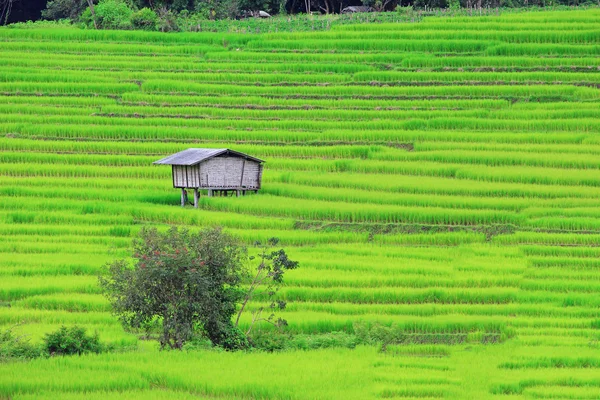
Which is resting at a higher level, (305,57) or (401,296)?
(305,57)

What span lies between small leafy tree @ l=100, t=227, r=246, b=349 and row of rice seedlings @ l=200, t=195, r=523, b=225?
32.5 ft

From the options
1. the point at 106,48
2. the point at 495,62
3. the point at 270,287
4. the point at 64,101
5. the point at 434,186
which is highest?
the point at 106,48

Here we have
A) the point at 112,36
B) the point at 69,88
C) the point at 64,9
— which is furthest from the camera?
the point at 64,9

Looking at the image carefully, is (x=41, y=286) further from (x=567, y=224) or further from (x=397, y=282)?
(x=567, y=224)

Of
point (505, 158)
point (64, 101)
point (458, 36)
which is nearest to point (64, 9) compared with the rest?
point (64, 101)

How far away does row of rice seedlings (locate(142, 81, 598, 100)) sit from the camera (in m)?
38.9

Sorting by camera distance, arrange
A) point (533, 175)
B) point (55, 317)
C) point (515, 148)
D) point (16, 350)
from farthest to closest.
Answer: point (515, 148), point (533, 175), point (55, 317), point (16, 350)

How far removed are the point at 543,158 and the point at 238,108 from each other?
10532 mm

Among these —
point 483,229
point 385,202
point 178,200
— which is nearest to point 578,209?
point 483,229

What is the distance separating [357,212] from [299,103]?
11.4m

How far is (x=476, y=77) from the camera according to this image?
4106cm

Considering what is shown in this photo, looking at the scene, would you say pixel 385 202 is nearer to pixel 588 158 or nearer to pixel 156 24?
pixel 588 158

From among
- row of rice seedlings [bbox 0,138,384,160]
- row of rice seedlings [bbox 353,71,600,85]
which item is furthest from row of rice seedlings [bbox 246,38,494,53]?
row of rice seedlings [bbox 0,138,384,160]

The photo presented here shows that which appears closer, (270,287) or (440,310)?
(270,287)
